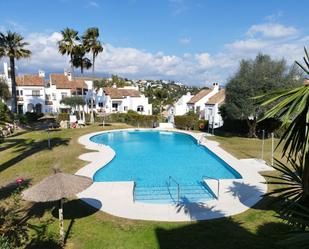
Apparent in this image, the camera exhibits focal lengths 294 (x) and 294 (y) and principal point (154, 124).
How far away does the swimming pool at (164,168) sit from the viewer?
613 inches

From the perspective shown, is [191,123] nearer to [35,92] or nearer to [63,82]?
[63,82]

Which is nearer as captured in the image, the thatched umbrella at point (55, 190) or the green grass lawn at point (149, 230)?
the thatched umbrella at point (55, 190)

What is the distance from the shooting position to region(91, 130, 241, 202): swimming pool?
1557cm

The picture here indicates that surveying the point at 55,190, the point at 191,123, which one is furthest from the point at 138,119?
the point at 55,190

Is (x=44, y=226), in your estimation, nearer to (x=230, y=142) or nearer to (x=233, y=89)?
(x=230, y=142)

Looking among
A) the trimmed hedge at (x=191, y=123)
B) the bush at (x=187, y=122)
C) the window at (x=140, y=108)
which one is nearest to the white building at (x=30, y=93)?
the window at (x=140, y=108)

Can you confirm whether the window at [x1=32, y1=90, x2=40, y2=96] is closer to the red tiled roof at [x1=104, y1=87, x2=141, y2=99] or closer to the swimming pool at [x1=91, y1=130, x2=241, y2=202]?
the red tiled roof at [x1=104, y1=87, x2=141, y2=99]

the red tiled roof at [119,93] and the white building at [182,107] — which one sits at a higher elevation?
the red tiled roof at [119,93]

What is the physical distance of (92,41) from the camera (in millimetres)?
41938

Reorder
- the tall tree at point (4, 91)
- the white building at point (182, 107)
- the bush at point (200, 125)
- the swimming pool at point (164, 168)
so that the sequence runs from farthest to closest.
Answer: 1. the white building at point (182, 107)
2. the tall tree at point (4, 91)
3. the bush at point (200, 125)
4. the swimming pool at point (164, 168)

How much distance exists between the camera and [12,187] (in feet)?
48.2

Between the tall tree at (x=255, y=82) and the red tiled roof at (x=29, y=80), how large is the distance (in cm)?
4130

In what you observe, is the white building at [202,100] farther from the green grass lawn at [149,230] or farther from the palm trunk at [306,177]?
the palm trunk at [306,177]

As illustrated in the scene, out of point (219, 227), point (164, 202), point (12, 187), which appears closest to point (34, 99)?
point (12, 187)
